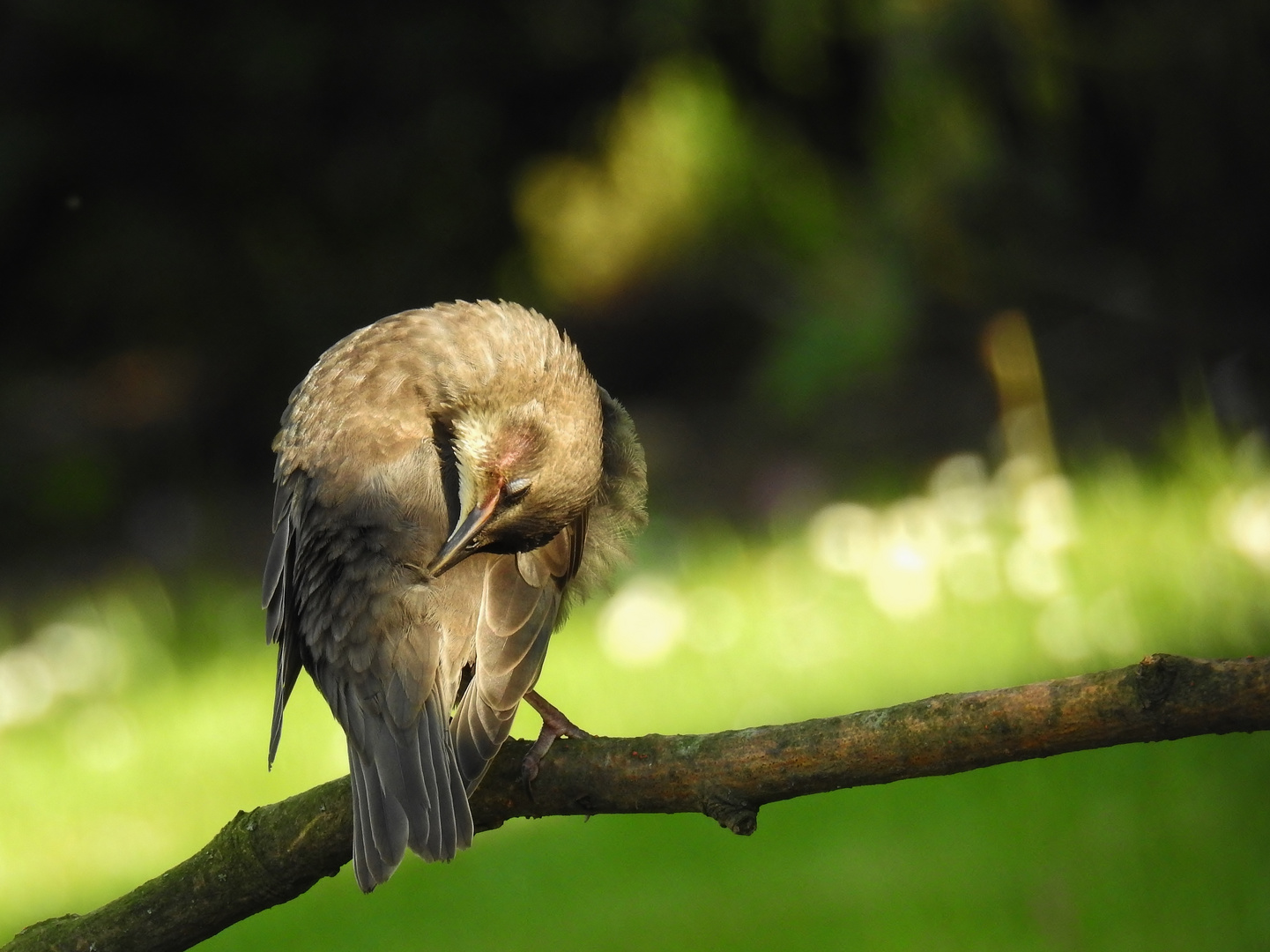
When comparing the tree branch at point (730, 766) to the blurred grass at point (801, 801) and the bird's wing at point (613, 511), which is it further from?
the blurred grass at point (801, 801)

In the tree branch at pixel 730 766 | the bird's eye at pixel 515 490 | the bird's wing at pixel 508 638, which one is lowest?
the tree branch at pixel 730 766

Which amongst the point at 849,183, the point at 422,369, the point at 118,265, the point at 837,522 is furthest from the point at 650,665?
the point at 118,265

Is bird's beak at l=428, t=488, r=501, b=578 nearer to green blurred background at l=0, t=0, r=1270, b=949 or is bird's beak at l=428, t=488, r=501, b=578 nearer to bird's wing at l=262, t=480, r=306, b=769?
bird's wing at l=262, t=480, r=306, b=769

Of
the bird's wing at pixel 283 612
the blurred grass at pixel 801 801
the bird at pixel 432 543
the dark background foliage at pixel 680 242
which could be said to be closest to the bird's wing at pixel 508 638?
the bird at pixel 432 543

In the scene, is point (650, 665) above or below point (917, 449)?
below

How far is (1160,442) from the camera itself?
5.73m

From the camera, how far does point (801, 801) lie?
12.7 ft

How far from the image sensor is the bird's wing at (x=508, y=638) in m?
2.35

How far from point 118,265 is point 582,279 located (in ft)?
8.21

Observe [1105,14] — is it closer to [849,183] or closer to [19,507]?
[849,183]

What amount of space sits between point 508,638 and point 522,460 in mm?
321

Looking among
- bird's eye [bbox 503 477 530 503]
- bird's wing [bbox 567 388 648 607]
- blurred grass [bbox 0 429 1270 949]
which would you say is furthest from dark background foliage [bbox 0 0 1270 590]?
bird's eye [bbox 503 477 530 503]

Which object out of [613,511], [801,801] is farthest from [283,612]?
[801,801]

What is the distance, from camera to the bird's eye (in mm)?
2607
